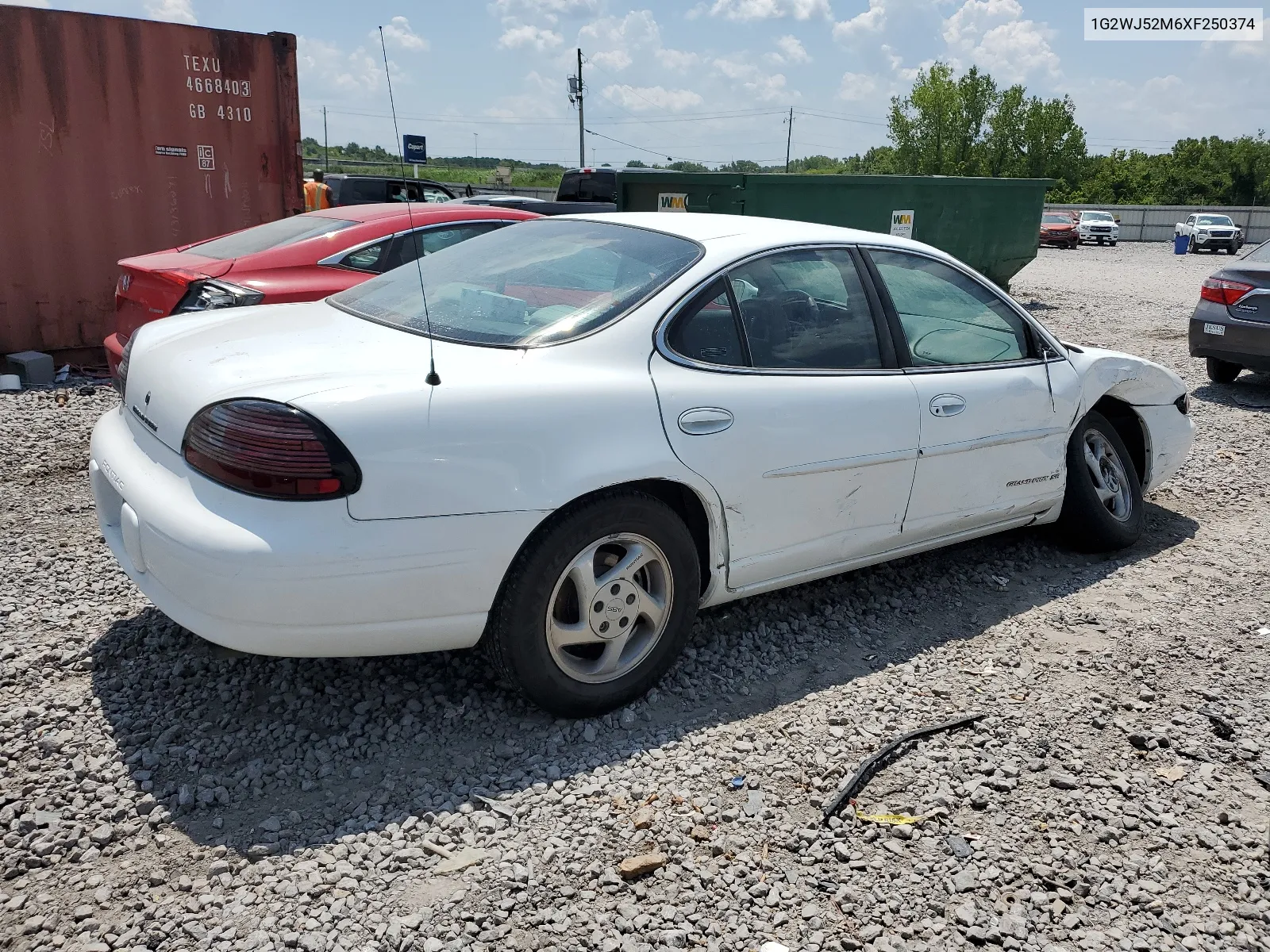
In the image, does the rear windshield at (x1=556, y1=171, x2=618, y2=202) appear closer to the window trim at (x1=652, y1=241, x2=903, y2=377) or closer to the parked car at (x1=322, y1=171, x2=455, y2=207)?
the parked car at (x1=322, y1=171, x2=455, y2=207)

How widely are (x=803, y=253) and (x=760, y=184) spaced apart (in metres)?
8.12

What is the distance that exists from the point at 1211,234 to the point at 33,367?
4028cm

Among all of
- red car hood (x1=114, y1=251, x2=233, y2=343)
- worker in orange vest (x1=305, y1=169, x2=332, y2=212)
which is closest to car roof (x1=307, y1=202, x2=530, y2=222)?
red car hood (x1=114, y1=251, x2=233, y2=343)

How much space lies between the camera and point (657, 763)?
3045 mm

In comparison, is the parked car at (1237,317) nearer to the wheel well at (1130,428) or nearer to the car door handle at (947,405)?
the wheel well at (1130,428)

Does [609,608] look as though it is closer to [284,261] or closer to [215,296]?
[215,296]

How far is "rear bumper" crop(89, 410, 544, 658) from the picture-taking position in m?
2.65

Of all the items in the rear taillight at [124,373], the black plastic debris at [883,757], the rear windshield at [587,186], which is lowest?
the black plastic debris at [883,757]

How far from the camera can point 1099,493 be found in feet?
15.8

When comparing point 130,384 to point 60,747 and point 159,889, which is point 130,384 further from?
point 159,889

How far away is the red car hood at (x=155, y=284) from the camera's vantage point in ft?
19.9

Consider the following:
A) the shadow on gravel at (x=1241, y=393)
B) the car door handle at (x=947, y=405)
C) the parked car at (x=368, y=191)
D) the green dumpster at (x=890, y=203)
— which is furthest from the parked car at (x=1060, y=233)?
the car door handle at (x=947, y=405)

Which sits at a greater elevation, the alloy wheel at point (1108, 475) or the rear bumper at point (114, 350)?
the rear bumper at point (114, 350)

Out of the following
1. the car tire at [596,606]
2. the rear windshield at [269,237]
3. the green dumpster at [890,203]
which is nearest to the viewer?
the car tire at [596,606]
